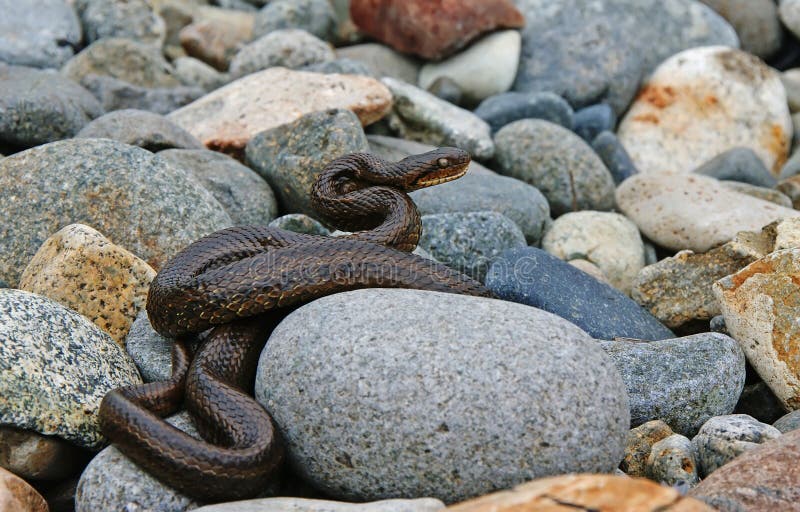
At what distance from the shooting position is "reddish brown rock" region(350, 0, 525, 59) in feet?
39.4

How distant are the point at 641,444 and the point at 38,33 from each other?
34.5 ft

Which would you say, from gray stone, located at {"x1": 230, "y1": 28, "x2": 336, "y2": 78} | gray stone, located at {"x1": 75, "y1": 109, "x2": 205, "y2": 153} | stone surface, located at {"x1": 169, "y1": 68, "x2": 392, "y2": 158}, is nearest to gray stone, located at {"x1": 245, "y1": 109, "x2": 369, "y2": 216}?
gray stone, located at {"x1": 75, "y1": 109, "x2": 205, "y2": 153}

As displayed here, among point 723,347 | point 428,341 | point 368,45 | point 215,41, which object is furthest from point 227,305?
point 215,41

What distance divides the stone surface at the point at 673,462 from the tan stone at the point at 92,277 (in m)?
3.43

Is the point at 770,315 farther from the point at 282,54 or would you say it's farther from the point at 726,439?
the point at 282,54

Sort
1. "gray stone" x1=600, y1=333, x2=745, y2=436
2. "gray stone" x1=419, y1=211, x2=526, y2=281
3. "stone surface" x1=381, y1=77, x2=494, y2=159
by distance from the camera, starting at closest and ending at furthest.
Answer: "gray stone" x1=600, y1=333, x2=745, y2=436, "gray stone" x1=419, y1=211, x2=526, y2=281, "stone surface" x1=381, y1=77, x2=494, y2=159

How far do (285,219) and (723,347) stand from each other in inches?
137

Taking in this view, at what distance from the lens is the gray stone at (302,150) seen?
7.89 metres

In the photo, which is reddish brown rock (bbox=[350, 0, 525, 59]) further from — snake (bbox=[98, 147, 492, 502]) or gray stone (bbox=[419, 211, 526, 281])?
snake (bbox=[98, 147, 492, 502])

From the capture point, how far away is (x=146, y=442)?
14.2 ft

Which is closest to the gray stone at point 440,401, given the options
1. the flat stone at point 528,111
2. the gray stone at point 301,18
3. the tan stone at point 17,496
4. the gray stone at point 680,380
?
the gray stone at point 680,380

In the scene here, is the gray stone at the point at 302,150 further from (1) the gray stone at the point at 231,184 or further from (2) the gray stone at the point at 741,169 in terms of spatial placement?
(2) the gray stone at the point at 741,169

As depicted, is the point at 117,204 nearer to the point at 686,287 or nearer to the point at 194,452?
the point at 194,452

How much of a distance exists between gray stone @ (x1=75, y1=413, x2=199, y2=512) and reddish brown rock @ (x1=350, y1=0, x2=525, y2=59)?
8914mm
